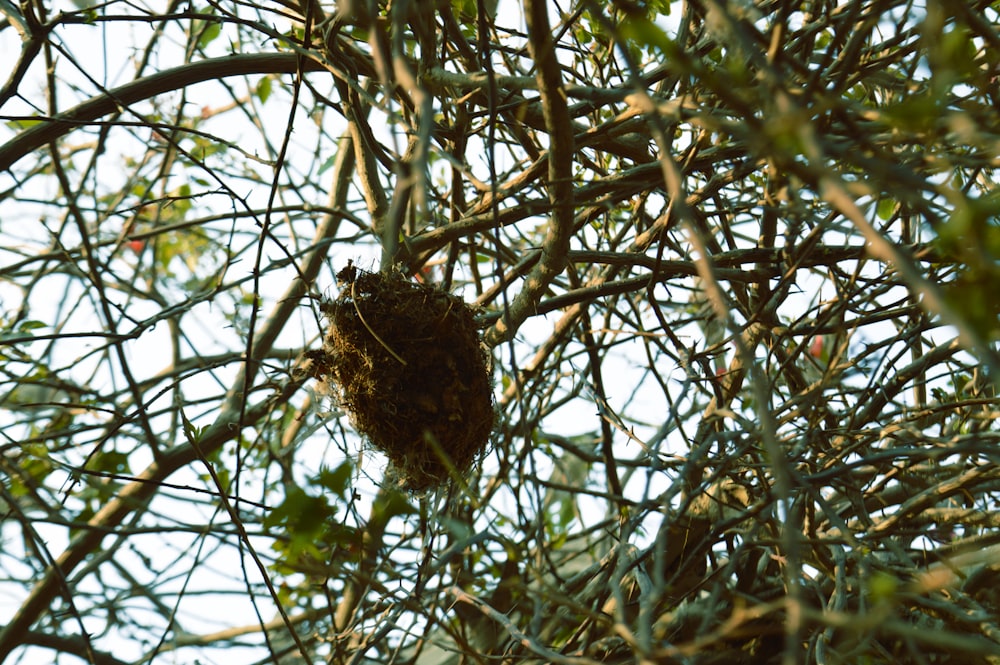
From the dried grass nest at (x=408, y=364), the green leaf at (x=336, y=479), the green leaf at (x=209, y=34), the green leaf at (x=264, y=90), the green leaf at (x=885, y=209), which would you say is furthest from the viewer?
the green leaf at (x=264, y=90)

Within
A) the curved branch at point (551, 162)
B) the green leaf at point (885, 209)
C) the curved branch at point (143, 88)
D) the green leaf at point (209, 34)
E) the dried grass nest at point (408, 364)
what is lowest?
the dried grass nest at point (408, 364)

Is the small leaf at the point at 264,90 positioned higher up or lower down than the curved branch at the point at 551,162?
higher up

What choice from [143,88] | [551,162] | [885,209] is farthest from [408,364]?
[885,209]

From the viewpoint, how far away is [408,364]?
2.10 meters

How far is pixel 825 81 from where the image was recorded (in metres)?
1.90

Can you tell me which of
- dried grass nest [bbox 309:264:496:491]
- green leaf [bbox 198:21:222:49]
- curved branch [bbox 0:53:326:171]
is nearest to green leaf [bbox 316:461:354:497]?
dried grass nest [bbox 309:264:496:491]

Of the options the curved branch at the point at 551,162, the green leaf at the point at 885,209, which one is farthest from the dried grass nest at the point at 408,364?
the green leaf at the point at 885,209

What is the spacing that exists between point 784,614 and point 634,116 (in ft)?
4.08

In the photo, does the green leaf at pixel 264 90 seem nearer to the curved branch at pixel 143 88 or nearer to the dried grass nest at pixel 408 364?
the curved branch at pixel 143 88

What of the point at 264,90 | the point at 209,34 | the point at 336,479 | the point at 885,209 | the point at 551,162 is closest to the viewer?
the point at 336,479

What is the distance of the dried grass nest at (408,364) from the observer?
6.85ft

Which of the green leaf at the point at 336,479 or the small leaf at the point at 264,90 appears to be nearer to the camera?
the green leaf at the point at 336,479

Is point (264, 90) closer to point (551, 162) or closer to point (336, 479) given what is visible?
point (551, 162)

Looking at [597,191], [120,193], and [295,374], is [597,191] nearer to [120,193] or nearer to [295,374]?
[295,374]
